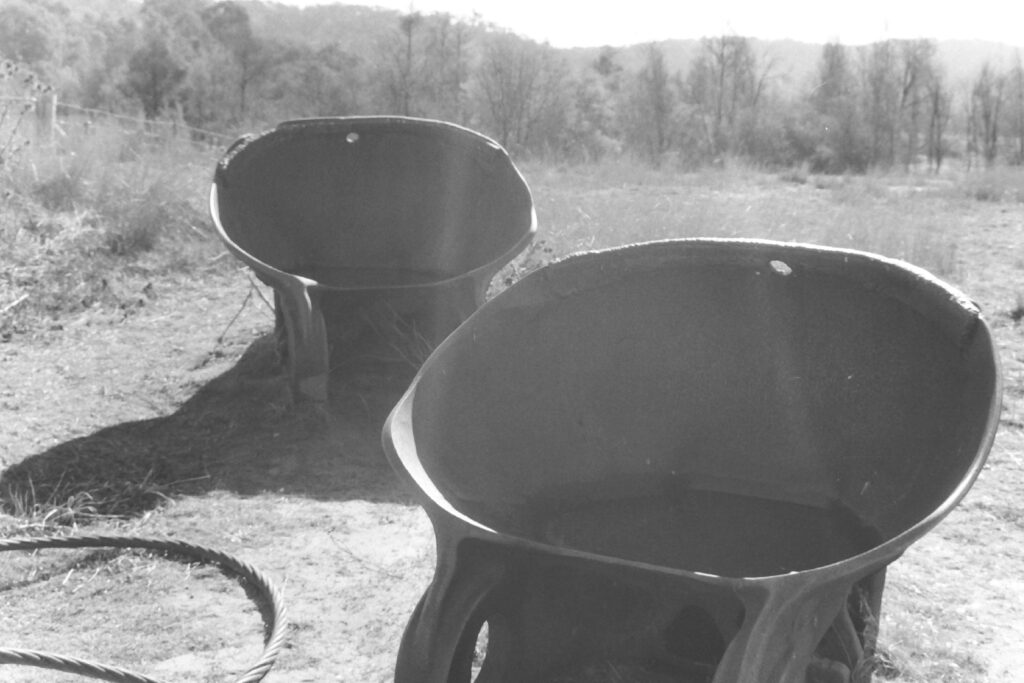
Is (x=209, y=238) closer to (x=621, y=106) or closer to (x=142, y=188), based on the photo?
(x=142, y=188)

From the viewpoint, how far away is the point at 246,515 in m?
4.24

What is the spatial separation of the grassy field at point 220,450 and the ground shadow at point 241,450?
0.01 meters

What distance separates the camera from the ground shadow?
4.47 meters

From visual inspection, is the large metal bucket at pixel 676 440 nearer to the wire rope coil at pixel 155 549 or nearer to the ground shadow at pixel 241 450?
the wire rope coil at pixel 155 549

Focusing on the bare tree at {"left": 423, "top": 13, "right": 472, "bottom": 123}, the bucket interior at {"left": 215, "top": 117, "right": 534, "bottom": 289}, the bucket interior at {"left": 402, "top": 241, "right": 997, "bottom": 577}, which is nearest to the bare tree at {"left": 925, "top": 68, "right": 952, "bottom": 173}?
the bare tree at {"left": 423, "top": 13, "right": 472, "bottom": 123}

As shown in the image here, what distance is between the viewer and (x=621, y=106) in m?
27.8

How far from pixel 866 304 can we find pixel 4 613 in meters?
2.44

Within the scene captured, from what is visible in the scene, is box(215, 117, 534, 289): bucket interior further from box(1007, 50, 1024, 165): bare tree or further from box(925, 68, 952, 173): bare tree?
box(1007, 50, 1024, 165): bare tree

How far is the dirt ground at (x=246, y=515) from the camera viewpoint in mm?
3240

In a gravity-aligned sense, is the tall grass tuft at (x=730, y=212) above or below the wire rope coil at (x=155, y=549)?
above

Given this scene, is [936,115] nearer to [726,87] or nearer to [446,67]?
[726,87]

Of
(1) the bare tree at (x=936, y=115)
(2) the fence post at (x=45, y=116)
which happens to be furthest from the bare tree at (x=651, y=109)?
(2) the fence post at (x=45, y=116)

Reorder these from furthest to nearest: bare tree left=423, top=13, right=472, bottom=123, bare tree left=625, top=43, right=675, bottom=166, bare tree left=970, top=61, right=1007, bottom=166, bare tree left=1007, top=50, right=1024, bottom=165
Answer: bare tree left=625, top=43, right=675, bottom=166
bare tree left=970, top=61, right=1007, bottom=166
bare tree left=1007, top=50, right=1024, bottom=165
bare tree left=423, top=13, right=472, bottom=123

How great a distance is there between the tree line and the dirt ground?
30.7 ft
